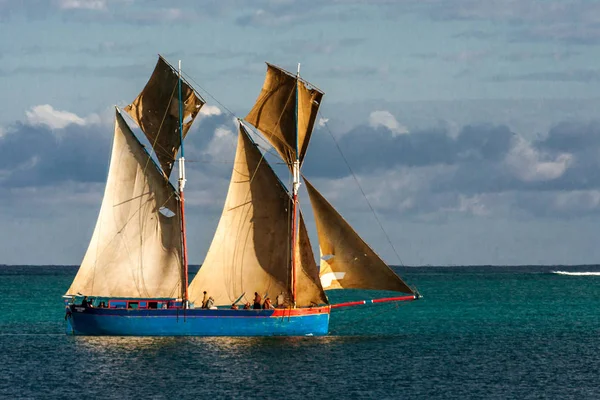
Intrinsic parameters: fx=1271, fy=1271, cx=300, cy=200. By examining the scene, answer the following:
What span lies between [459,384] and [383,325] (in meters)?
43.7

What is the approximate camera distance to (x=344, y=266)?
3344 inches

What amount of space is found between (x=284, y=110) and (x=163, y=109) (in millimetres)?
8605

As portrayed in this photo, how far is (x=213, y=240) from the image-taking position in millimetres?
87562

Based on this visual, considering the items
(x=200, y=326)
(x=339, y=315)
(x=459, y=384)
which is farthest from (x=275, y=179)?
(x=339, y=315)

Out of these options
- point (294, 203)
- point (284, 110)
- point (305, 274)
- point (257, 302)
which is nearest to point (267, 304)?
point (257, 302)

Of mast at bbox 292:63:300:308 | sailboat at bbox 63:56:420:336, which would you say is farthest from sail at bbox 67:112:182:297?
mast at bbox 292:63:300:308

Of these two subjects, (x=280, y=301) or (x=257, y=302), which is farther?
(x=280, y=301)

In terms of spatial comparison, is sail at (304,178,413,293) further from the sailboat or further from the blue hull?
the blue hull

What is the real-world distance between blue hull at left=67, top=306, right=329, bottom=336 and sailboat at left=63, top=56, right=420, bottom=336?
68mm

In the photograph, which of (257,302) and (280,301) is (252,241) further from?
(280,301)

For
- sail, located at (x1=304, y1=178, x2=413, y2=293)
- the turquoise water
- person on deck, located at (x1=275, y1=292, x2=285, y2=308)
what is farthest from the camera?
person on deck, located at (x1=275, y1=292, x2=285, y2=308)

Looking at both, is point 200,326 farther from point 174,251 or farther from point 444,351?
point 444,351

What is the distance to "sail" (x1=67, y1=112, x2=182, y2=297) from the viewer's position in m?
87.7

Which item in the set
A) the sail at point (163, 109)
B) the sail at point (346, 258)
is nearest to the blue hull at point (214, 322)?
the sail at point (346, 258)
